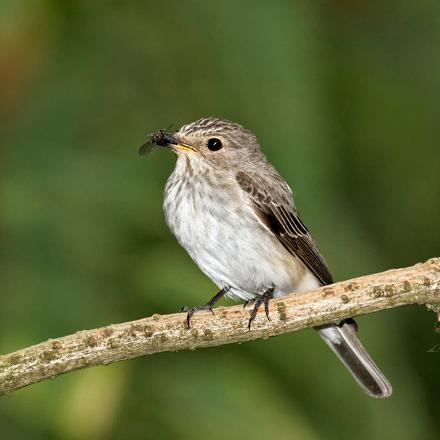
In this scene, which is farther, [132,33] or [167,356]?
[132,33]

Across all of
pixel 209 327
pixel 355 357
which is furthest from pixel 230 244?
pixel 209 327

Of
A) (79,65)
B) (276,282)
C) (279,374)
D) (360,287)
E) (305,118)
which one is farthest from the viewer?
(276,282)

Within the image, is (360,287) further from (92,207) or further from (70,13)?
(70,13)

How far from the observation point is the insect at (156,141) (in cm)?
699

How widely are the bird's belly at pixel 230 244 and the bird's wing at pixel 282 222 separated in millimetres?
95

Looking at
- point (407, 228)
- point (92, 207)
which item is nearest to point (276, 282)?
point (407, 228)

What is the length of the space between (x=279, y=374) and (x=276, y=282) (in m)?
1.18

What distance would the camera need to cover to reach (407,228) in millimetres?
7527

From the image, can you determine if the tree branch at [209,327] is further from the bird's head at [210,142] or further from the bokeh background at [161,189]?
the bird's head at [210,142]

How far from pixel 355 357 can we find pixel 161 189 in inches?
74.7

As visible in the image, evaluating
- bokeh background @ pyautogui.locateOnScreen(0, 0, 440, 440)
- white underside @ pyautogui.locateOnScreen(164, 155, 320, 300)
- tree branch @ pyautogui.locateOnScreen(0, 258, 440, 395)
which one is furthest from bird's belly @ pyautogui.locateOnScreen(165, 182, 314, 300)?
tree branch @ pyautogui.locateOnScreen(0, 258, 440, 395)

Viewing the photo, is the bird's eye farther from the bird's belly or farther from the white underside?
the bird's belly

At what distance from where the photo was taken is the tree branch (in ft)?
17.5

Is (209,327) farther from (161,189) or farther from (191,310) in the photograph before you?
(161,189)
